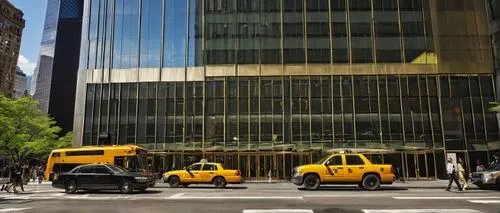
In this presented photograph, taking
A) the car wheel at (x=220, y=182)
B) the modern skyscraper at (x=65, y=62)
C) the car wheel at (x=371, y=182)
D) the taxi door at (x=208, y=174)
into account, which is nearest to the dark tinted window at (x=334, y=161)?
the car wheel at (x=371, y=182)

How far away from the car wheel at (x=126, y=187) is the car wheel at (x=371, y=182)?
11.1 metres

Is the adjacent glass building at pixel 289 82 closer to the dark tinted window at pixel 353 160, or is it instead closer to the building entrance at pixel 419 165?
the building entrance at pixel 419 165

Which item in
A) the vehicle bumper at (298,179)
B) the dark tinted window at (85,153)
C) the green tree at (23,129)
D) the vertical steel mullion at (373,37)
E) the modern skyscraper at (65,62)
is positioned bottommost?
the vehicle bumper at (298,179)

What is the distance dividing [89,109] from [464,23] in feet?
125

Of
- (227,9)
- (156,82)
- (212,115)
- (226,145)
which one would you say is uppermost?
(227,9)

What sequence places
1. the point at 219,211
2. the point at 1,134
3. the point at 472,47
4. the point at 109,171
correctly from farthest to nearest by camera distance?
the point at 472,47, the point at 1,134, the point at 109,171, the point at 219,211

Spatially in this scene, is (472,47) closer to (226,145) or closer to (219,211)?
(226,145)

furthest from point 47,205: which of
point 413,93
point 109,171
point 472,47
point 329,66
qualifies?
point 472,47

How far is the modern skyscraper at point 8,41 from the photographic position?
329 ft

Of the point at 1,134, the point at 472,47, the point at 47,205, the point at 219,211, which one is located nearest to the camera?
the point at 219,211

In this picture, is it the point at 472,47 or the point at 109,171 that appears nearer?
the point at 109,171

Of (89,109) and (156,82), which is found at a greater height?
(156,82)

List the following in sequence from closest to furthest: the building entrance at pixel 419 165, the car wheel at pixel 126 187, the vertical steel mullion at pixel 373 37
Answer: the car wheel at pixel 126 187
the building entrance at pixel 419 165
the vertical steel mullion at pixel 373 37

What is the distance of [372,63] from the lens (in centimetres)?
3950
